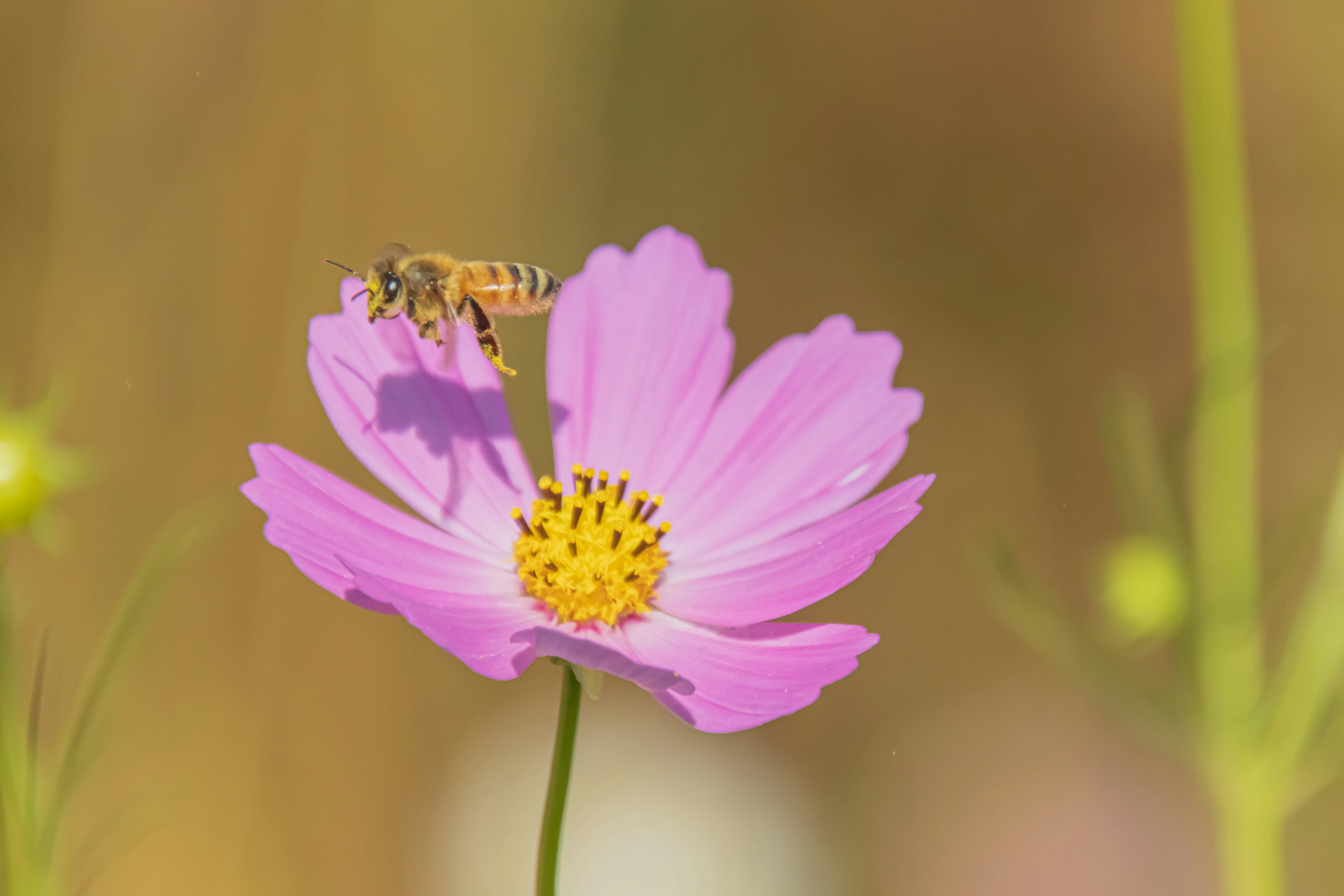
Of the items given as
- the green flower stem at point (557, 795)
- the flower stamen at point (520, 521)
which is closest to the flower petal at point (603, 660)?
the green flower stem at point (557, 795)

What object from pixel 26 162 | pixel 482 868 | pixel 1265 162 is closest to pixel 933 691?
pixel 482 868

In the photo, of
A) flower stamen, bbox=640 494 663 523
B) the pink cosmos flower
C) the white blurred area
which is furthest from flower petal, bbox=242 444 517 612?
the white blurred area

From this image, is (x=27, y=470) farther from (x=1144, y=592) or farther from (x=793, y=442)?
(x=1144, y=592)

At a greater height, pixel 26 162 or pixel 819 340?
pixel 26 162

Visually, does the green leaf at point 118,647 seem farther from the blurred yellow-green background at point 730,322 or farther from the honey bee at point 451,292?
the blurred yellow-green background at point 730,322

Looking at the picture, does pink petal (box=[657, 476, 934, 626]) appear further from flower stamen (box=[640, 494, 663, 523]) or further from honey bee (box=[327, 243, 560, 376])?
honey bee (box=[327, 243, 560, 376])

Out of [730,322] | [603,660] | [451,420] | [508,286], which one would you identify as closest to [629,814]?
[730,322]

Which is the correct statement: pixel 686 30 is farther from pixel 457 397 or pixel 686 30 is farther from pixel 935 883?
pixel 935 883
